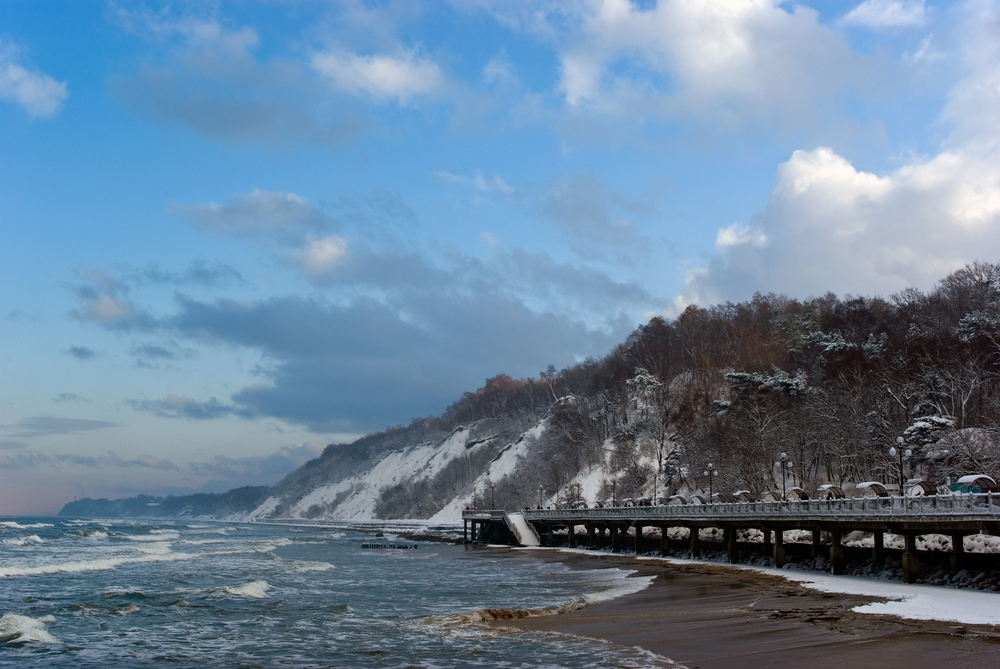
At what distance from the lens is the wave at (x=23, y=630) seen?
24.3 metres

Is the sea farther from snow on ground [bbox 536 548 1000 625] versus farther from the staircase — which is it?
the staircase

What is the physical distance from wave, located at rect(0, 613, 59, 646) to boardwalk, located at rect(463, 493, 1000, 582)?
32159mm

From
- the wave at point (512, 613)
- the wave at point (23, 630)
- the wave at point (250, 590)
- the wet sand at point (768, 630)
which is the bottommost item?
the wave at point (250, 590)

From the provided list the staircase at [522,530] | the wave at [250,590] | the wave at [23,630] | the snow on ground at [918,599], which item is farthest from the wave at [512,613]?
the staircase at [522,530]

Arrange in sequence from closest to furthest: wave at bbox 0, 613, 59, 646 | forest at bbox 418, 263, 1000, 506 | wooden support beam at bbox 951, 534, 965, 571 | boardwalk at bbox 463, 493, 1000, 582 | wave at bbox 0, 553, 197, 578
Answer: wave at bbox 0, 613, 59, 646 < boardwalk at bbox 463, 493, 1000, 582 < wooden support beam at bbox 951, 534, 965, 571 < wave at bbox 0, 553, 197, 578 < forest at bbox 418, 263, 1000, 506

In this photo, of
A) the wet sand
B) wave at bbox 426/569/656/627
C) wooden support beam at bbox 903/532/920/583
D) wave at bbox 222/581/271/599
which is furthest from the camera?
wave at bbox 222/581/271/599

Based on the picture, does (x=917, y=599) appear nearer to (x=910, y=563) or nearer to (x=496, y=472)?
(x=910, y=563)

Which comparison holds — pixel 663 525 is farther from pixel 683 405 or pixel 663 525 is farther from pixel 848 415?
pixel 683 405

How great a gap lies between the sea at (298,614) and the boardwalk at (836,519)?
7.87 metres

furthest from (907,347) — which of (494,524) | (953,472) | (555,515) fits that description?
(494,524)

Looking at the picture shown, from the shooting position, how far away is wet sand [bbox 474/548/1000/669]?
17797 millimetres

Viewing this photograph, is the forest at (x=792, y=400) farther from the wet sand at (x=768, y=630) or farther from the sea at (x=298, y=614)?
the sea at (x=298, y=614)

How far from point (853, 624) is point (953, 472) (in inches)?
1097

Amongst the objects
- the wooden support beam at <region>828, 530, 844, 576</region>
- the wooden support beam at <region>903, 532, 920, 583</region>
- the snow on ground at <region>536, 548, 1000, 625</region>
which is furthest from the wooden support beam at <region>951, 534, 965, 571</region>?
the wooden support beam at <region>828, 530, 844, 576</region>
